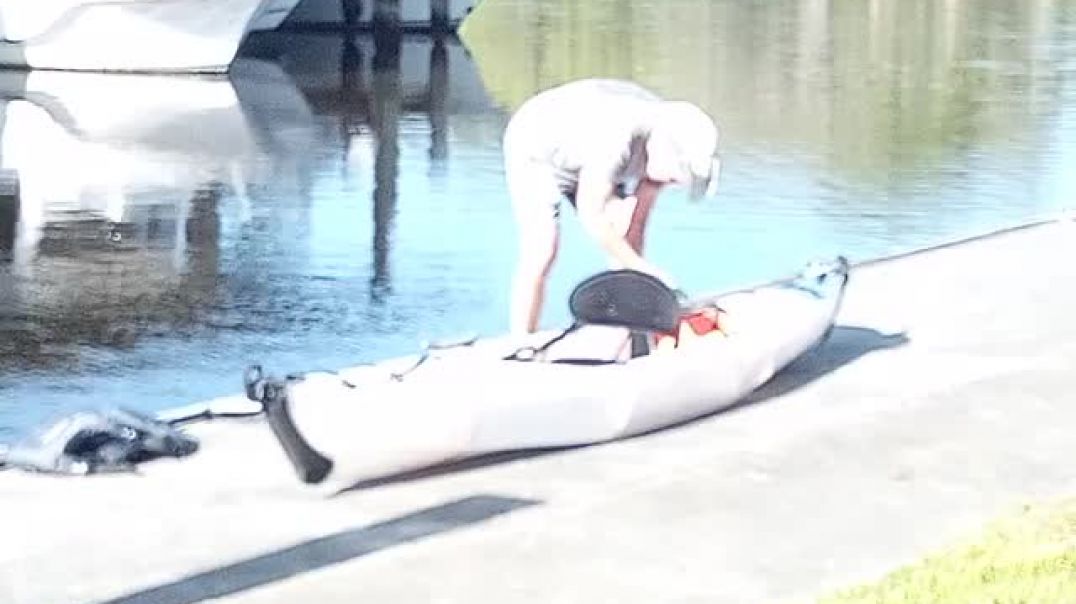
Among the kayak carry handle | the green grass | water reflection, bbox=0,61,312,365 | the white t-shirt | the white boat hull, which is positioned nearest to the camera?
the green grass

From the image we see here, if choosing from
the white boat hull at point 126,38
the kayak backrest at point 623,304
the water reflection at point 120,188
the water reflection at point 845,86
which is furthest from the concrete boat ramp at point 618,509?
the white boat hull at point 126,38

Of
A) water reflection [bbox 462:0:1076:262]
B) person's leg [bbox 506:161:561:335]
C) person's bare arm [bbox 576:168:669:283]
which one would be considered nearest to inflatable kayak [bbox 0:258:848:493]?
person's bare arm [bbox 576:168:669:283]

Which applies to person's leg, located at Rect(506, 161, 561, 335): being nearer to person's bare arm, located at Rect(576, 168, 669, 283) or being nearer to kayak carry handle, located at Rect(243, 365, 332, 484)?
person's bare arm, located at Rect(576, 168, 669, 283)

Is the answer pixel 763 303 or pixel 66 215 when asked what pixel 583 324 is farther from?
pixel 66 215

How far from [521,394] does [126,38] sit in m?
29.0

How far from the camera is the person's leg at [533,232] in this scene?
31.3 ft

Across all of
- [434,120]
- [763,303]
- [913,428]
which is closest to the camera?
[913,428]

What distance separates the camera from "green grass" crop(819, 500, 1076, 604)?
597cm

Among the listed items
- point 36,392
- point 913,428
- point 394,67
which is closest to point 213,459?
point 913,428

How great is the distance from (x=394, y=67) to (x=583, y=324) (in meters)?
31.1

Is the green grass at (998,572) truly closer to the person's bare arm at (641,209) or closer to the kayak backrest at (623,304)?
the kayak backrest at (623,304)

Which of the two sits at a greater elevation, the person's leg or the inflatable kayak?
the person's leg

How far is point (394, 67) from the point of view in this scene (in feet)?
130

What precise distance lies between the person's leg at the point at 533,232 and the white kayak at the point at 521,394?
0.48 meters
